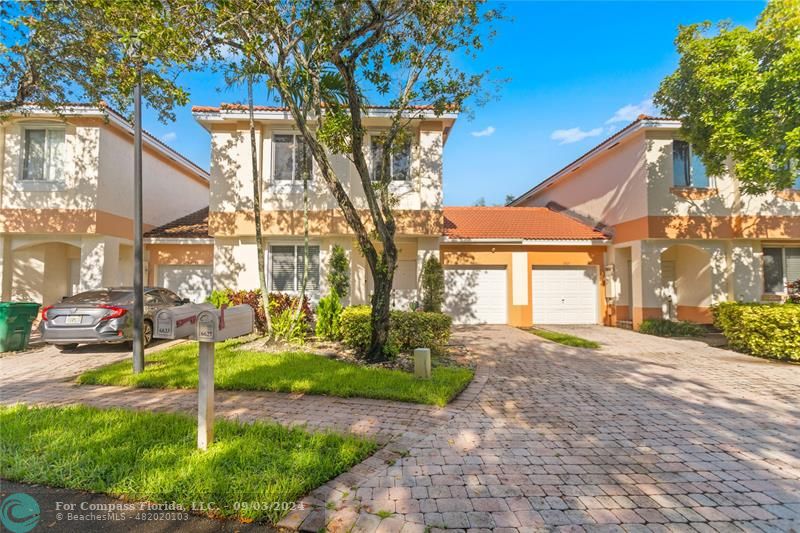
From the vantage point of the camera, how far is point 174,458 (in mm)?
3256

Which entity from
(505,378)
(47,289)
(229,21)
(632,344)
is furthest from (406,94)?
(47,289)

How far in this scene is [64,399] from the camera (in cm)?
509

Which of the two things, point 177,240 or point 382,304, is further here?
point 177,240

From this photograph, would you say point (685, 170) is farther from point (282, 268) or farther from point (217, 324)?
point (217, 324)

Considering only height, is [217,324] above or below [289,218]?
below

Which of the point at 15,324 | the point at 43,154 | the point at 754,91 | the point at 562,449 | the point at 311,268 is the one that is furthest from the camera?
the point at 311,268

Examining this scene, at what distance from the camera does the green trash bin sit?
Answer: 27.2 ft

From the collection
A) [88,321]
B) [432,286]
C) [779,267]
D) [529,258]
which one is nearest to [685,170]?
[779,267]

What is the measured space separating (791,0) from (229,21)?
1178 centimetres

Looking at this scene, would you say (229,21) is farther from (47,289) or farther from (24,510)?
(47,289)

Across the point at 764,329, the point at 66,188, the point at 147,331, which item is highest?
the point at 66,188

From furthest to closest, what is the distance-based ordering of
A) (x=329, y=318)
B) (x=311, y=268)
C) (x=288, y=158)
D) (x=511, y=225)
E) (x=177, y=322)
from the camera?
(x=511, y=225)
(x=311, y=268)
(x=288, y=158)
(x=329, y=318)
(x=177, y=322)

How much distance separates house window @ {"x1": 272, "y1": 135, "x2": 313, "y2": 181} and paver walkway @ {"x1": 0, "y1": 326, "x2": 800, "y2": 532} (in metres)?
7.55

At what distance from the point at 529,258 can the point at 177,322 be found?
1281 cm
